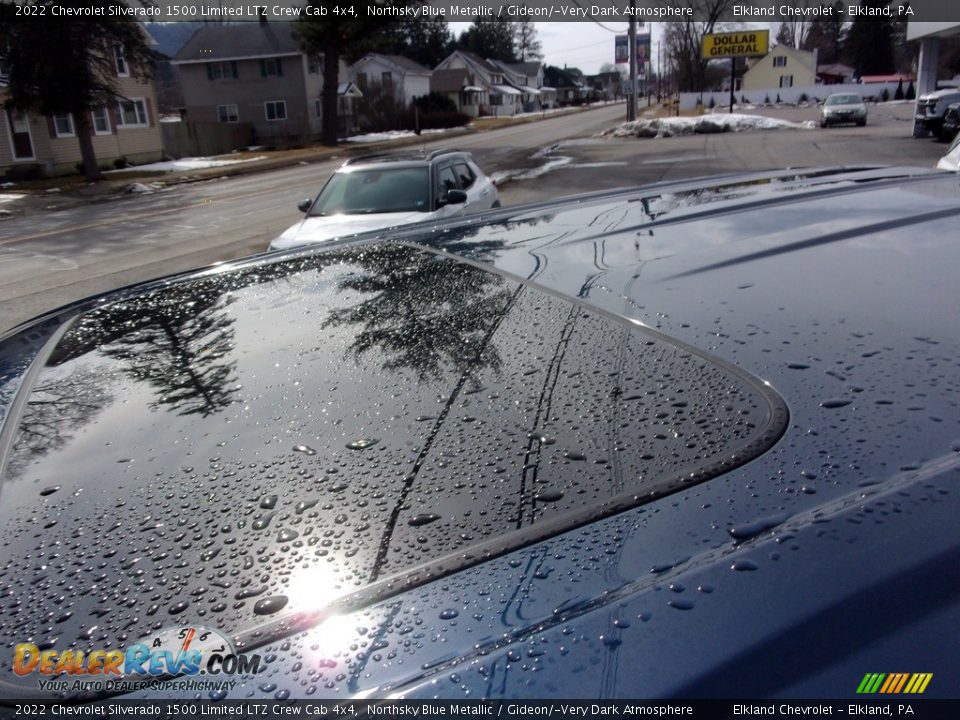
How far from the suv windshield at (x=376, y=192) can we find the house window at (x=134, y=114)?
32220mm

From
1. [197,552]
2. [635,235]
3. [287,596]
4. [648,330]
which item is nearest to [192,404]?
[197,552]

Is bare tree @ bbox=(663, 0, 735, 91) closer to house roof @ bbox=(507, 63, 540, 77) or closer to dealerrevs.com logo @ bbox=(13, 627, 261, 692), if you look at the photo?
house roof @ bbox=(507, 63, 540, 77)

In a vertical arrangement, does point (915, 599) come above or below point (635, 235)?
below

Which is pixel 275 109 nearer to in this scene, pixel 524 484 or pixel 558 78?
pixel 524 484

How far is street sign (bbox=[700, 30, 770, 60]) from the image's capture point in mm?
54375

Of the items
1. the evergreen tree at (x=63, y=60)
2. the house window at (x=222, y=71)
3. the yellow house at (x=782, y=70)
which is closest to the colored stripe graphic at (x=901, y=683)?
the evergreen tree at (x=63, y=60)

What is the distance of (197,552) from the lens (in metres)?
1.09

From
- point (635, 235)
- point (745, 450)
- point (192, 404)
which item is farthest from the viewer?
point (635, 235)

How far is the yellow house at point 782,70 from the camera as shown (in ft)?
292

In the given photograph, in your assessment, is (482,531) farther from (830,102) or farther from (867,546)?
(830,102)

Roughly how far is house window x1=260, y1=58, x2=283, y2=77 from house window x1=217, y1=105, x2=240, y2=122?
146 inches

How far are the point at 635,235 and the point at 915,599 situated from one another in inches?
68.6

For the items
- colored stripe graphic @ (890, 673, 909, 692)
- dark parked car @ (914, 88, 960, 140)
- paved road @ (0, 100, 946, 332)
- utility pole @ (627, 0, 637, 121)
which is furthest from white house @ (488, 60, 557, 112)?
colored stripe graphic @ (890, 673, 909, 692)

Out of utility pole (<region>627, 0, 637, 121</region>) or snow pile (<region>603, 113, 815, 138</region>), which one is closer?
snow pile (<region>603, 113, 815, 138</region>)
